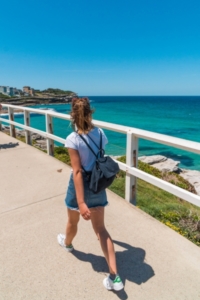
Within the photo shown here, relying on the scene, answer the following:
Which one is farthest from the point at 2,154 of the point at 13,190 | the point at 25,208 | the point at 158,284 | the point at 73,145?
the point at 158,284

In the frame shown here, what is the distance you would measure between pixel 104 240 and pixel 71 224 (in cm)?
43

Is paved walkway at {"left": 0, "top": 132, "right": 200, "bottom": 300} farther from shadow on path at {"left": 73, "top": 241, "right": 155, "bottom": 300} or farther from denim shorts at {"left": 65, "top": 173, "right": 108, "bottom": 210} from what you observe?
denim shorts at {"left": 65, "top": 173, "right": 108, "bottom": 210}

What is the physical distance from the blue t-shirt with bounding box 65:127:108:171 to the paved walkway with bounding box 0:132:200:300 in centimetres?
107

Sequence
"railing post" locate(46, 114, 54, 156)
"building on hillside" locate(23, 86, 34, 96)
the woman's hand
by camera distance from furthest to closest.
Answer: "building on hillside" locate(23, 86, 34, 96) → "railing post" locate(46, 114, 54, 156) → the woman's hand

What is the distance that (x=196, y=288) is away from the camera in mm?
2133

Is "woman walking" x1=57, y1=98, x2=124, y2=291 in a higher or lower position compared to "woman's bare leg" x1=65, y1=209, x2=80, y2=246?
higher

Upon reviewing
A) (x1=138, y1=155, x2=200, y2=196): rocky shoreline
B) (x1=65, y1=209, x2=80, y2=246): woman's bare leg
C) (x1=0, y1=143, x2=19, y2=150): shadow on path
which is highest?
(x1=65, y1=209, x2=80, y2=246): woman's bare leg

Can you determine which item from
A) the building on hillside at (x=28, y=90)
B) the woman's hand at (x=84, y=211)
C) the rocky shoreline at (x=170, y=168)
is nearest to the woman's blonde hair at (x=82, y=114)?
the woman's hand at (x=84, y=211)

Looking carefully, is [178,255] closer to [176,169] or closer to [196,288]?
[196,288]

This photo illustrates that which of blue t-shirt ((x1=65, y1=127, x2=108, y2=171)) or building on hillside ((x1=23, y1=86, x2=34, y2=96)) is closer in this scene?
blue t-shirt ((x1=65, y1=127, x2=108, y2=171))

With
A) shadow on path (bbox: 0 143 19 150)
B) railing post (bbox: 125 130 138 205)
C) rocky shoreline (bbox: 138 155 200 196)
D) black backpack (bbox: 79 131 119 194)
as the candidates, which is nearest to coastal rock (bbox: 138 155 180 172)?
rocky shoreline (bbox: 138 155 200 196)

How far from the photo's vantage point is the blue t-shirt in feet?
6.57

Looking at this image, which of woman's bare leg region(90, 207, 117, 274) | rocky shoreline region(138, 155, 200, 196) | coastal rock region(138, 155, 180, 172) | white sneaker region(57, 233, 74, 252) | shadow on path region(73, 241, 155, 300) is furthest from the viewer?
coastal rock region(138, 155, 180, 172)

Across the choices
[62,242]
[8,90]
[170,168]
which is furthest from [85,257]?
[8,90]
